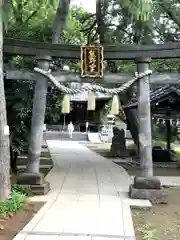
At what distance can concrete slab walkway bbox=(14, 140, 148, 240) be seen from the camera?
5.93 meters

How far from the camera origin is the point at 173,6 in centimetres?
1656

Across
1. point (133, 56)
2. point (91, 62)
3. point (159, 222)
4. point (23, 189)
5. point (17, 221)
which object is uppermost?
point (133, 56)

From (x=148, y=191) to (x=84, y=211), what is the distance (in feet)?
7.03

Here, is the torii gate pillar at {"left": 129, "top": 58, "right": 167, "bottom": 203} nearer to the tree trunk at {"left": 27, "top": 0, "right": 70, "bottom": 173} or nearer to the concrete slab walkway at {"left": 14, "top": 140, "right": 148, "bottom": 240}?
the concrete slab walkway at {"left": 14, "top": 140, "right": 148, "bottom": 240}

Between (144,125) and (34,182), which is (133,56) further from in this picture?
(34,182)

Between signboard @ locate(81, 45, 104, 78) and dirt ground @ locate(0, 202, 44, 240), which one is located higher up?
signboard @ locate(81, 45, 104, 78)

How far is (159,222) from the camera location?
283 inches

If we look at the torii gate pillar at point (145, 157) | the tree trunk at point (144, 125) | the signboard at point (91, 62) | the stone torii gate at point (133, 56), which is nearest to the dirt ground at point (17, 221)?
the stone torii gate at point (133, 56)

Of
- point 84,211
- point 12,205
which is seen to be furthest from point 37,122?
point 84,211

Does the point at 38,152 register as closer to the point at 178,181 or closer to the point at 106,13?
the point at 178,181

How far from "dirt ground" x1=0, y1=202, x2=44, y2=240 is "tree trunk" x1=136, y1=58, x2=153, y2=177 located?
272 centimetres

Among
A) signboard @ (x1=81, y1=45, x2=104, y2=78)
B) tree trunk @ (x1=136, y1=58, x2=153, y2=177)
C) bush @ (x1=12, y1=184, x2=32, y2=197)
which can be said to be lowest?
bush @ (x1=12, y1=184, x2=32, y2=197)

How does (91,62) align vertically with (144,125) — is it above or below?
above

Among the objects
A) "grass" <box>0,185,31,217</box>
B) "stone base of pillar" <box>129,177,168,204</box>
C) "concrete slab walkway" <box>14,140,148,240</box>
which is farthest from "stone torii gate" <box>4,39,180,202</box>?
"grass" <box>0,185,31,217</box>
